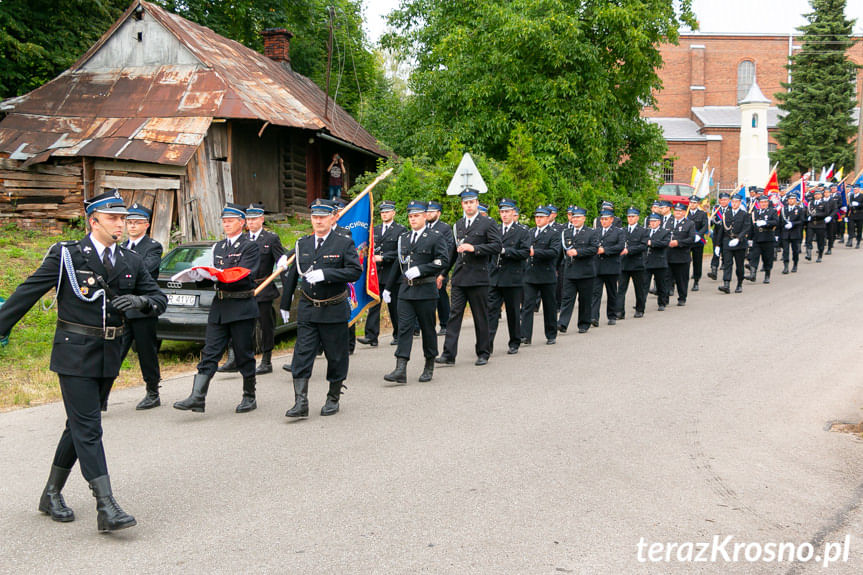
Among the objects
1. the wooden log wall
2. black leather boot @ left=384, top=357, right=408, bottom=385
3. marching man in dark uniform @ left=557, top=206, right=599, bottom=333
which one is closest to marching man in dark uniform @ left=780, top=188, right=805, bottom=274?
marching man in dark uniform @ left=557, top=206, right=599, bottom=333

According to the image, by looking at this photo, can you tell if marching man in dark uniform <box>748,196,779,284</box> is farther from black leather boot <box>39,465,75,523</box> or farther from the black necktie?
black leather boot <box>39,465,75,523</box>

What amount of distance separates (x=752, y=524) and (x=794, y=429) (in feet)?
8.33

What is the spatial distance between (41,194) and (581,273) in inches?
564

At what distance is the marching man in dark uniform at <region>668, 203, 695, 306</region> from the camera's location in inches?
636

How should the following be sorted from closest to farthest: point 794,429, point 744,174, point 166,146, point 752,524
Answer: point 752,524 → point 794,429 → point 166,146 → point 744,174

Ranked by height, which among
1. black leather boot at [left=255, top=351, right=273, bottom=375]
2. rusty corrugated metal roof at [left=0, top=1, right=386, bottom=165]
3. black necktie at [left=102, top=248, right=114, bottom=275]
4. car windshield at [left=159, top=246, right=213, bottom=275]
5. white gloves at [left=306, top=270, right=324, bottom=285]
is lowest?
black leather boot at [left=255, top=351, right=273, bottom=375]

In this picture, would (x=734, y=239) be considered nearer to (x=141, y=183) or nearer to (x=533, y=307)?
(x=533, y=307)

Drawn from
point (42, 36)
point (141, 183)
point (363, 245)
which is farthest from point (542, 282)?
point (42, 36)

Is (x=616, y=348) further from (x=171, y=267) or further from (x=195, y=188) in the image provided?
(x=195, y=188)

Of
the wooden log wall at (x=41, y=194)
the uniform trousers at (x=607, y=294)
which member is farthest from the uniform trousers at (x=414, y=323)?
the wooden log wall at (x=41, y=194)

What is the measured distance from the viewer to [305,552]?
4.43m

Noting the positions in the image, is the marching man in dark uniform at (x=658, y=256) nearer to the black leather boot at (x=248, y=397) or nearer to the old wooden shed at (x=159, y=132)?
the black leather boot at (x=248, y=397)

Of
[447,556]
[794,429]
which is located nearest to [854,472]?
[794,429]

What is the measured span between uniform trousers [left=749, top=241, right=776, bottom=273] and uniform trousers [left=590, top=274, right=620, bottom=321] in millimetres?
6462
